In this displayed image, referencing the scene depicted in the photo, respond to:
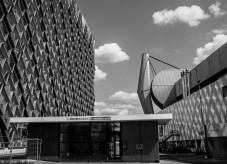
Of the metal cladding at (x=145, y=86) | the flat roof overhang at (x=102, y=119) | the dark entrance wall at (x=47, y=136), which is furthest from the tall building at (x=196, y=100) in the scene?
the dark entrance wall at (x=47, y=136)

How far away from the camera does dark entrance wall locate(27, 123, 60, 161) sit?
30219 mm

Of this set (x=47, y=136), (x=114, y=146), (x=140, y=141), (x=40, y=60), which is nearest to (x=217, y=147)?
(x=140, y=141)

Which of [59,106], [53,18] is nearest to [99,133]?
[59,106]

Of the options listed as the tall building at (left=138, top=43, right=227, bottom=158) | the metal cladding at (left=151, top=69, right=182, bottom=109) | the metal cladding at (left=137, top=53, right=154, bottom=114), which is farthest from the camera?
the metal cladding at (left=137, top=53, right=154, bottom=114)

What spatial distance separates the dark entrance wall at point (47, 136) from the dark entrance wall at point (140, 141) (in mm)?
7555

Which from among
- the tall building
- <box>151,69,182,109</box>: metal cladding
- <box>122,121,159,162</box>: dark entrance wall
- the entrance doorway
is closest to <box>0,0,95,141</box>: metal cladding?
the entrance doorway

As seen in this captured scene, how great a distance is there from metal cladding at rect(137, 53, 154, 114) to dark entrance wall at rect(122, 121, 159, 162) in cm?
6891

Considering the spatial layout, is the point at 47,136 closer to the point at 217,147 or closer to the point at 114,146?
the point at 114,146

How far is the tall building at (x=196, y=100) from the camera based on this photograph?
41719mm

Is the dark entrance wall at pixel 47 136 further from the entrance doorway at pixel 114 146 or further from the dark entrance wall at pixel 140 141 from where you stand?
the dark entrance wall at pixel 140 141

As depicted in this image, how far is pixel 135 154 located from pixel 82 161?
5877 millimetres

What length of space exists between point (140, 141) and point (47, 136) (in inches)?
408

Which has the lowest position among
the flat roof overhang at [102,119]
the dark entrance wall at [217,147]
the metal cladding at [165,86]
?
the dark entrance wall at [217,147]

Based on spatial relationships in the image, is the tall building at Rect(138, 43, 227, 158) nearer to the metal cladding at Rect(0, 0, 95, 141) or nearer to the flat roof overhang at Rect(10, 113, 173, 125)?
the flat roof overhang at Rect(10, 113, 173, 125)
